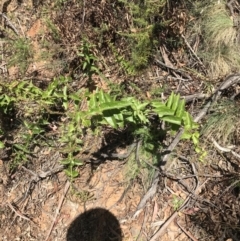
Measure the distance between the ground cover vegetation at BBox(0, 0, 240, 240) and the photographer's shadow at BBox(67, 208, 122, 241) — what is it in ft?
0.78

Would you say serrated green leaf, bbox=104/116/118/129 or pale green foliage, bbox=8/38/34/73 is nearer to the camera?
serrated green leaf, bbox=104/116/118/129

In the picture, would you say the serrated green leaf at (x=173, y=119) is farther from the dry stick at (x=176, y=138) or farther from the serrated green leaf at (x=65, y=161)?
the serrated green leaf at (x=65, y=161)

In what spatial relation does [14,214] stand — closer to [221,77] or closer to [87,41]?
[87,41]

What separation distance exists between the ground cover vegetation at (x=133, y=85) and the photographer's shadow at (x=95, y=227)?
0.24m

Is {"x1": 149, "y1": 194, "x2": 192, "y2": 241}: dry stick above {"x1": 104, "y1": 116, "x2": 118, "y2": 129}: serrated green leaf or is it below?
below

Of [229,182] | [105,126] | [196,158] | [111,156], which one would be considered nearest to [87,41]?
[105,126]

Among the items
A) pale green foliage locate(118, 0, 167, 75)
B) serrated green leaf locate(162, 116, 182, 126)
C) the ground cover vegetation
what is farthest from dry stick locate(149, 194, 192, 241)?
pale green foliage locate(118, 0, 167, 75)

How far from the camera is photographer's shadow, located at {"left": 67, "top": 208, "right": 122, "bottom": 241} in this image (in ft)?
8.93

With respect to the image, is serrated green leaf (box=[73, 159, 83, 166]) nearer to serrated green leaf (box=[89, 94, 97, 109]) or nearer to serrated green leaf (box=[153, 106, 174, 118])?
serrated green leaf (box=[89, 94, 97, 109])

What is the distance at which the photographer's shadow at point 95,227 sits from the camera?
8.93ft

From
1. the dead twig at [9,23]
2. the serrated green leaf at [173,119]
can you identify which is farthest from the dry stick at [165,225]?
the dead twig at [9,23]

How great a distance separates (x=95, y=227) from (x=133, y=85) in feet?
3.26

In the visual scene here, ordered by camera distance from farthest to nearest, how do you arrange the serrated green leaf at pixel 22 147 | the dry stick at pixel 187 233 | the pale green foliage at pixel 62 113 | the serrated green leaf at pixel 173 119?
the serrated green leaf at pixel 22 147 < the dry stick at pixel 187 233 < the pale green foliage at pixel 62 113 < the serrated green leaf at pixel 173 119

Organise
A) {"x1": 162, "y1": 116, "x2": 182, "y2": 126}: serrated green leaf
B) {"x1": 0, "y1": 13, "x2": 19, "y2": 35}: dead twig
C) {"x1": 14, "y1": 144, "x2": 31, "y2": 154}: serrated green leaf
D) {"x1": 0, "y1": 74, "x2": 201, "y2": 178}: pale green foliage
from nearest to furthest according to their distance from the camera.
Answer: {"x1": 162, "y1": 116, "x2": 182, "y2": 126}: serrated green leaf < {"x1": 0, "y1": 74, "x2": 201, "y2": 178}: pale green foliage < {"x1": 14, "y1": 144, "x2": 31, "y2": 154}: serrated green leaf < {"x1": 0, "y1": 13, "x2": 19, "y2": 35}: dead twig
